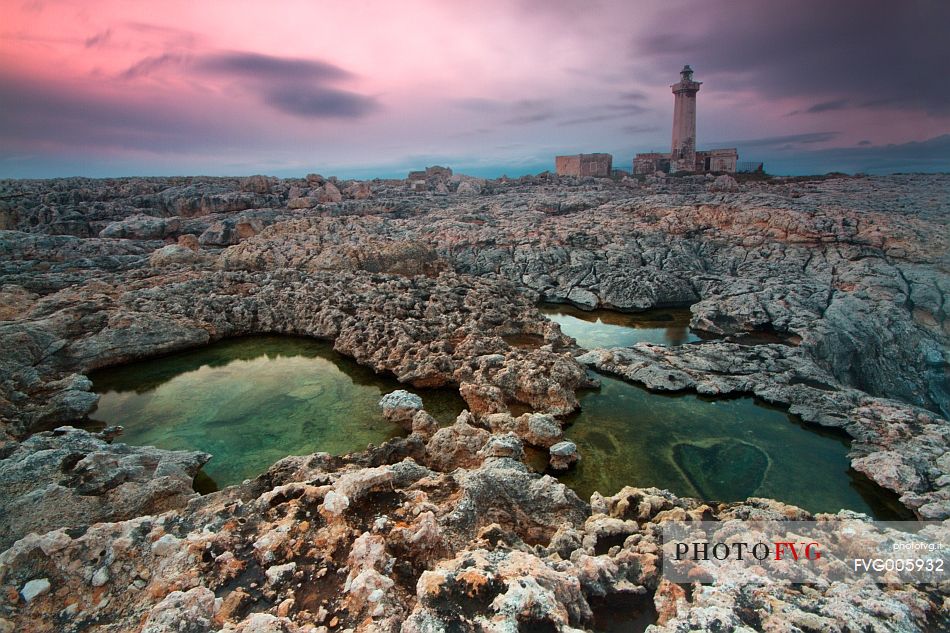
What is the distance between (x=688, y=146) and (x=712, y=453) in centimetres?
7737

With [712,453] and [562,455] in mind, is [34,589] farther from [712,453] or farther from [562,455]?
[712,453]

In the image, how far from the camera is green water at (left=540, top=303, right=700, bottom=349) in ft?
71.3

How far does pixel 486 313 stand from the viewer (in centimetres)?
2027

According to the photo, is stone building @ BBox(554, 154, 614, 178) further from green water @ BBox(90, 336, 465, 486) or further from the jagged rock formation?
green water @ BBox(90, 336, 465, 486)

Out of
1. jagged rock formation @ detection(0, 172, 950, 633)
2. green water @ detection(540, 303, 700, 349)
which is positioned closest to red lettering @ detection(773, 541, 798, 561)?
jagged rock formation @ detection(0, 172, 950, 633)

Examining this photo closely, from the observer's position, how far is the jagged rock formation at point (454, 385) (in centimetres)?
554

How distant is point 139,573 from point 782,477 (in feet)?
46.2

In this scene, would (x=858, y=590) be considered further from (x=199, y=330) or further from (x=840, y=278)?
(x=840, y=278)

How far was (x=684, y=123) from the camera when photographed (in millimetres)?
75312

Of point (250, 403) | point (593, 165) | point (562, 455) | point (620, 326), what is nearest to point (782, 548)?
point (562, 455)

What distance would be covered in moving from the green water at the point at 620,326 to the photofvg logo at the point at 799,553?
13.6 metres

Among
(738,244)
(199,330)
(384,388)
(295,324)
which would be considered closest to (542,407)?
(384,388)

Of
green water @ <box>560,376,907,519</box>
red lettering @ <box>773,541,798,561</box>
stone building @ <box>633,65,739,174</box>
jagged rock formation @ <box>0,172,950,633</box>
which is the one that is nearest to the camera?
jagged rock formation @ <box>0,172,950,633</box>

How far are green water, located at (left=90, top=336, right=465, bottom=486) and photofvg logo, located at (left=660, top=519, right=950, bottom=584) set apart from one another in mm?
8616
